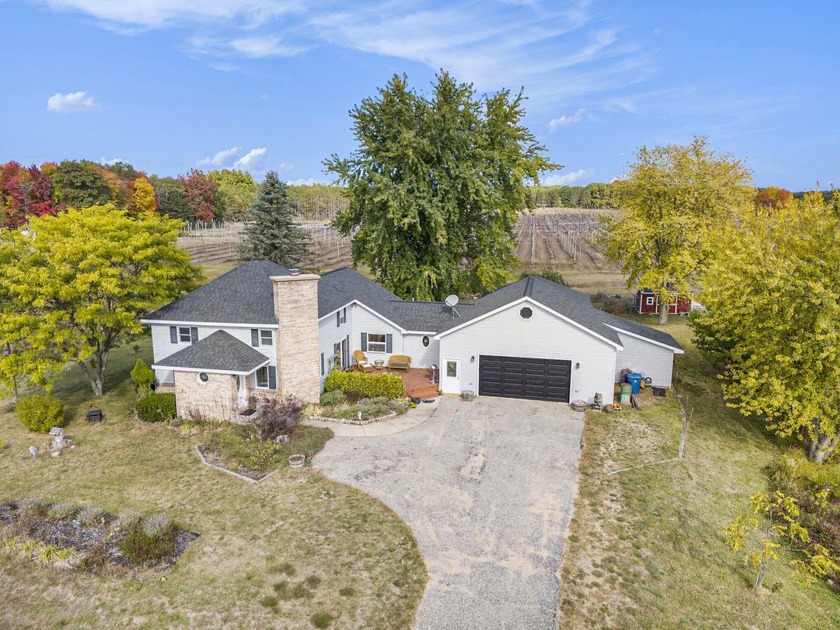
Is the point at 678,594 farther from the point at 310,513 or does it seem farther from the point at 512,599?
the point at 310,513

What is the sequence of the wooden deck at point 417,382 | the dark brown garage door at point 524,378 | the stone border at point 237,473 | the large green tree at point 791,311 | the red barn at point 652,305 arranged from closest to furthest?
1. the stone border at point 237,473
2. the large green tree at point 791,311
3. the dark brown garage door at point 524,378
4. the wooden deck at point 417,382
5. the red barn at point 652,305

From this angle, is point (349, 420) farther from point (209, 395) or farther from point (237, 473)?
point (209, 395)

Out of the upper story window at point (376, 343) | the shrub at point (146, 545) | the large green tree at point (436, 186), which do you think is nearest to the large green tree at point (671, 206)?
the large green tree at point (436, 186)

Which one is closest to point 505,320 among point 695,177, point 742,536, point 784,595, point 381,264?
point 742,536

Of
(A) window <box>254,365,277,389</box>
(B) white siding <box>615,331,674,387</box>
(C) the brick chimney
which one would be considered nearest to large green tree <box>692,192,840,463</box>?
(B) white siding <box>615,331,674,387</box>

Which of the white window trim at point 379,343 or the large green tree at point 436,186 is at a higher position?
the large green tree at point 436,186

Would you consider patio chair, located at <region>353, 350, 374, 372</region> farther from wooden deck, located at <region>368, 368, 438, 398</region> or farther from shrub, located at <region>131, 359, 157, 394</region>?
shrub, located at <region>131, 359, 157, 394</region>

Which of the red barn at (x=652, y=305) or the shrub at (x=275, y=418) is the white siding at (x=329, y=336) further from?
the red barn at (x=652, y=305)

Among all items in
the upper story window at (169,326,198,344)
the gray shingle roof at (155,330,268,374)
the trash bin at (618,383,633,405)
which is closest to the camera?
the gray shingle roof at (155,330,268,374)
